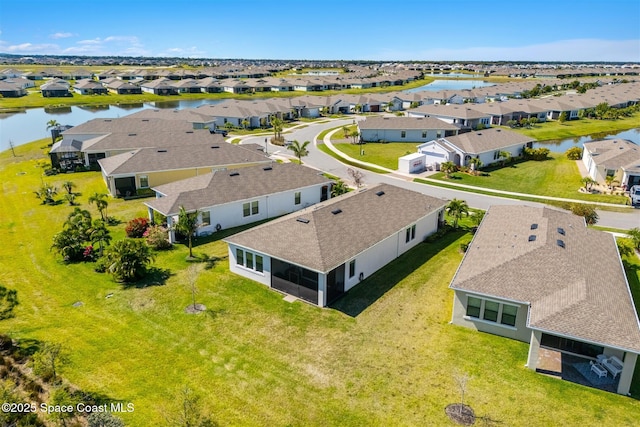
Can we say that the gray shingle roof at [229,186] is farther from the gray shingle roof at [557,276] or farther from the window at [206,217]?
the gray shingle roof at [557,276]

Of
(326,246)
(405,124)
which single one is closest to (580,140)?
(405,124)

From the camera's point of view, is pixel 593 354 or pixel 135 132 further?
pixel 135 132

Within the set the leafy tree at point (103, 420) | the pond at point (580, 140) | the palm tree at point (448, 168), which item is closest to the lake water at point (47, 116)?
the palm tree at point (448, 168)

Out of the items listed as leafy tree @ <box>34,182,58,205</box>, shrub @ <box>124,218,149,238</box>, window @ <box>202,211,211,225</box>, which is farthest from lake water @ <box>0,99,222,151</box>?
window @ <box>202,211,211,225</box>

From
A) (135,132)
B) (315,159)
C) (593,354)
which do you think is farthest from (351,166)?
(593,354)

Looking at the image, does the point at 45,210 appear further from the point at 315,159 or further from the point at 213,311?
the point at 315,159

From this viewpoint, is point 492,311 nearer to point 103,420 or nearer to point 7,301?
point 103,420

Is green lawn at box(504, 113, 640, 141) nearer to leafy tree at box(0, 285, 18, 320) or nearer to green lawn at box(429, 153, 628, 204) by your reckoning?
green lawn at box(429, 153, 628, 204)
